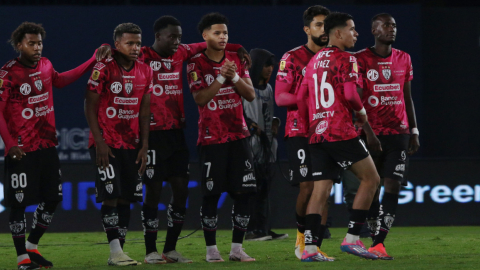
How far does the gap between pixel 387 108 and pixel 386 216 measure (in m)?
0.92

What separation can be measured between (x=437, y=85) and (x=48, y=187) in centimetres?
869

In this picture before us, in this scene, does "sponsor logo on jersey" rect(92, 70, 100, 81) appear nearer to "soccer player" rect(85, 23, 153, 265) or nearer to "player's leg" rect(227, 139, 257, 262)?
"soccer player" rect(85, 23, 153, 265)

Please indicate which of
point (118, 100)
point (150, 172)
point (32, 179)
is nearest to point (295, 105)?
point (150, 172)

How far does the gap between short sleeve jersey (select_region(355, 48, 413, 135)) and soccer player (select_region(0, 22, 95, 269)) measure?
2.60 metres

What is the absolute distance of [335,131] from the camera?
5.55 metres

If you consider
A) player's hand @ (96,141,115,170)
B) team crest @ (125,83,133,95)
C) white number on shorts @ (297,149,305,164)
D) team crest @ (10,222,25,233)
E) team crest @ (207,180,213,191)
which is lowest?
team crest @ (10,222,25,233)

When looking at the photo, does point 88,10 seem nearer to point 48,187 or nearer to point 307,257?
point 48,187

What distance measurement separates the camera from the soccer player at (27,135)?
5648 millimetres

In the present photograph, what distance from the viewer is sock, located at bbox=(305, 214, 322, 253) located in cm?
557

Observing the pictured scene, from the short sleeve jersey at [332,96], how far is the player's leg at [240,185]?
609 mm

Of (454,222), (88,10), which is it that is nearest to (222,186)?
(454,222)

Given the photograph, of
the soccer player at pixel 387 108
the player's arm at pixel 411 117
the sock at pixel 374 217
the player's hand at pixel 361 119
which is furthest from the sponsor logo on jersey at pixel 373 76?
the sock at pixel 374 217

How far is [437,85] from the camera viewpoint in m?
12.8

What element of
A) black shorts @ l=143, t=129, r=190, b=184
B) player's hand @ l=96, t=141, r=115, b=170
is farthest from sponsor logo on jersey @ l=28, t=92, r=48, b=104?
black shorts @ l=143, t=129, r=190, b=184
